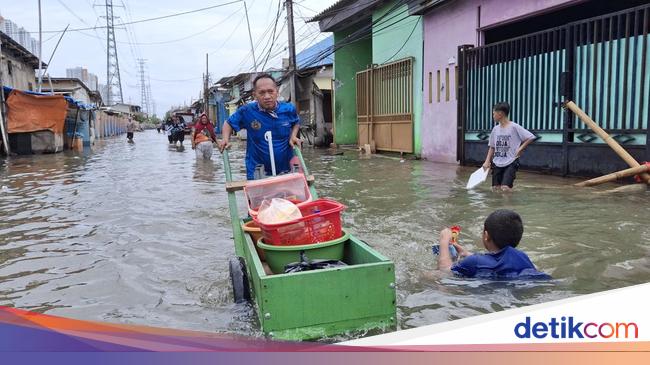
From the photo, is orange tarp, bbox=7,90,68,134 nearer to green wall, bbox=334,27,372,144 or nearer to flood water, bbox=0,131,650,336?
green wall, bbox=334,27,372,144

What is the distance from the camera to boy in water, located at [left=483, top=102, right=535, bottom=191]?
7.31 meters

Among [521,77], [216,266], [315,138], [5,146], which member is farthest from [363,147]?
[216,266]

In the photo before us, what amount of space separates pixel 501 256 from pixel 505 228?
204 millimetres

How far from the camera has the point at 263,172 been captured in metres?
5.12

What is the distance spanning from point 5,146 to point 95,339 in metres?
20.2

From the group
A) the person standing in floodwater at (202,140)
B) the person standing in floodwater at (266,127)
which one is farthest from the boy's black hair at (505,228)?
the person standing in floodwater at (202,140)

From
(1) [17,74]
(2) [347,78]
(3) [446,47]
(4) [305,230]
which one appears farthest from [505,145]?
(1) [17,74]

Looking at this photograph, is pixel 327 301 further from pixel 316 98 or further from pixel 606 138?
pixel 316 98

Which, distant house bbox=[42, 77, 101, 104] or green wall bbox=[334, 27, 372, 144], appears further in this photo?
distant house bbox=[42, 77, 101, 104]

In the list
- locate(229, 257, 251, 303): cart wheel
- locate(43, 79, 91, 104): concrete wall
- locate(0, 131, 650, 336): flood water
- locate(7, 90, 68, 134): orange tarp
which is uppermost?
locate(43, 79, 91, 104): concrete wall

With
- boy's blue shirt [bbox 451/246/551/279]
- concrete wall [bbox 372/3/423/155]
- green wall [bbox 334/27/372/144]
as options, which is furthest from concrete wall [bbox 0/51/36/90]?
boy's blue shirt [bbox 451/246/551/279]

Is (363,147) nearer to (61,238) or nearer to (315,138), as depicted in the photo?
(315,138)

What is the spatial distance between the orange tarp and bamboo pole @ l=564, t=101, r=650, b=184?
1850cm

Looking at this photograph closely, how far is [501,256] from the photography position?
11.7ft
